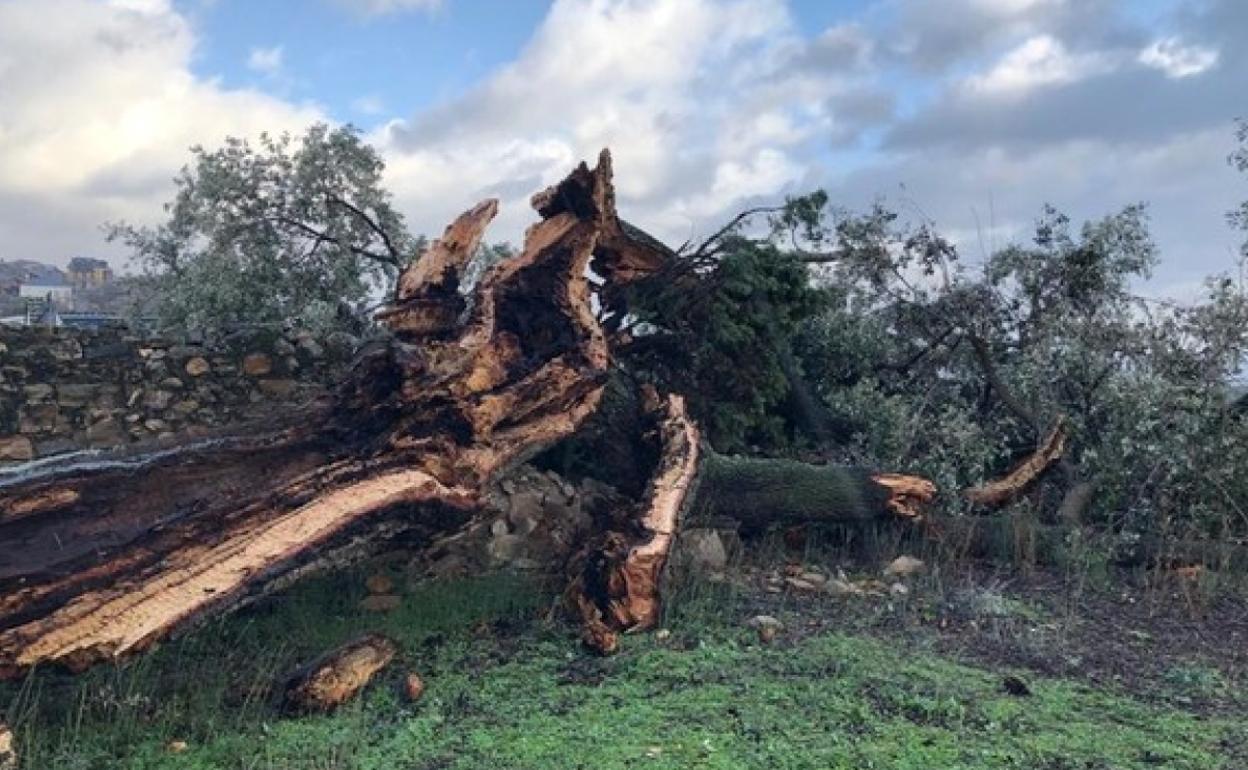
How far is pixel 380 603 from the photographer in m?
6.07

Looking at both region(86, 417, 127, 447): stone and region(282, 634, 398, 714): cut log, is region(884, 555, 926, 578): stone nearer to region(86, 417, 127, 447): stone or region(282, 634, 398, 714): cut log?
region(282, 634, 398, 714): cut log

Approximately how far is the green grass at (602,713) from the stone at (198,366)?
298 cm

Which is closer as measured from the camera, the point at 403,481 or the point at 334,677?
the point at 334,677

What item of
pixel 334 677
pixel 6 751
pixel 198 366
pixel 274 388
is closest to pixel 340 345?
pixel 274 388

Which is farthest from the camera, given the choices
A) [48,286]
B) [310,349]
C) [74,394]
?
[48,286]

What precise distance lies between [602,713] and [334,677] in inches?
43.1

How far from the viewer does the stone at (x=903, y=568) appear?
679 cm

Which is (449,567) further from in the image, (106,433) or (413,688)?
(106,433)

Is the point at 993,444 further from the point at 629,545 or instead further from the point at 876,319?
the point at 629,545

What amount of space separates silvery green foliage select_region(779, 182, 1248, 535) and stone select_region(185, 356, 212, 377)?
4.42 m

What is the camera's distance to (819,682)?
4.64 m

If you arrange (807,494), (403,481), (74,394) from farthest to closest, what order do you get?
(74,394)
(807,494)
(403,481)

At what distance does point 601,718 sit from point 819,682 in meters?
0.95

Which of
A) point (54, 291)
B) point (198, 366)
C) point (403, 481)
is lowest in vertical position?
point (403, 481)
